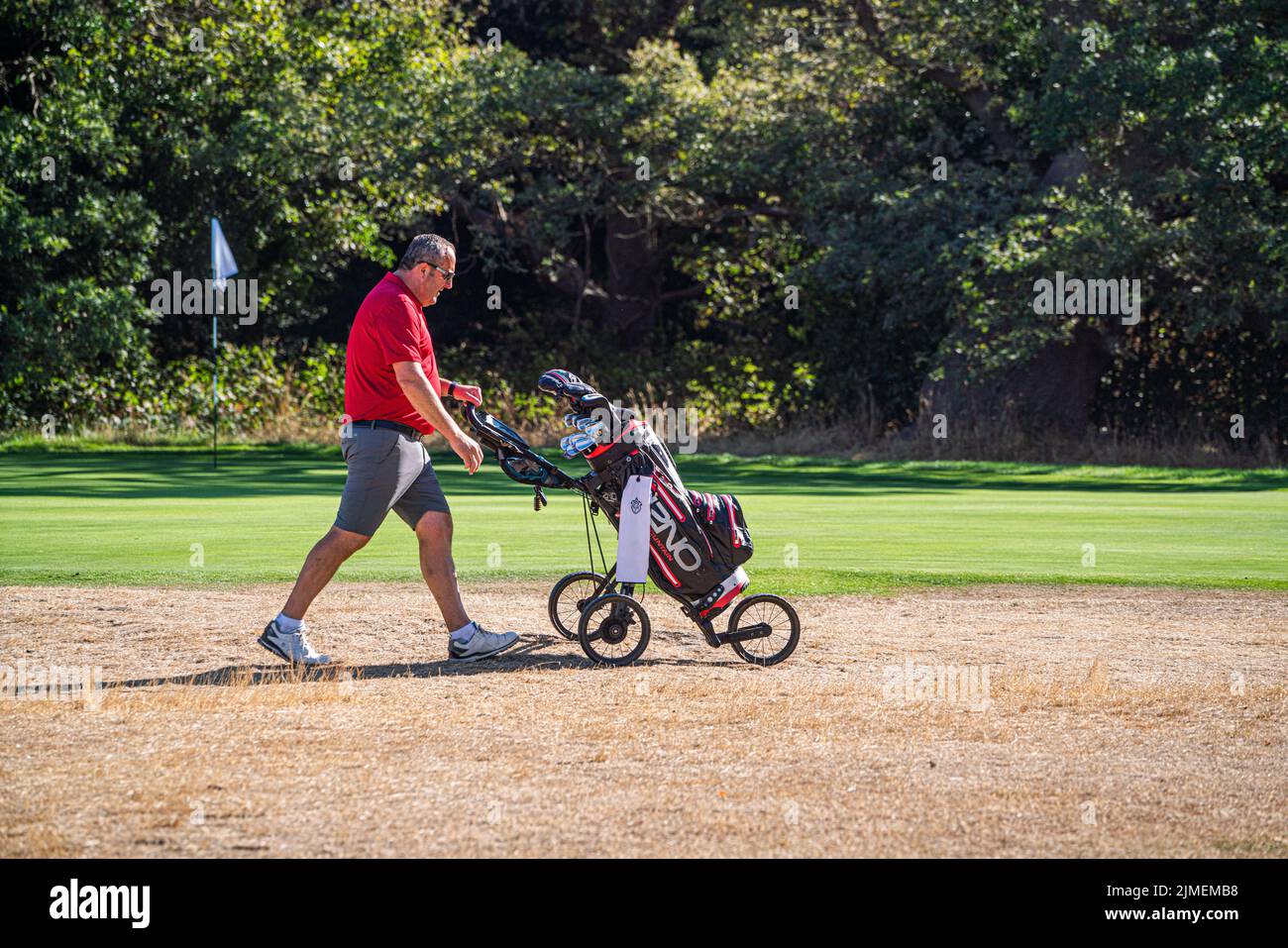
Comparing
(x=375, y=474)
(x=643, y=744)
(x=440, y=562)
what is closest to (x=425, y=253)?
(x=375, y=474)

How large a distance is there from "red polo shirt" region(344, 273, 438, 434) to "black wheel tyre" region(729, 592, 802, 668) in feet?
6.89

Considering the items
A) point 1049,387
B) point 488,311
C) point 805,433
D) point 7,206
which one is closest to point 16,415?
point 7,206

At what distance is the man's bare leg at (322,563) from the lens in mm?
8328

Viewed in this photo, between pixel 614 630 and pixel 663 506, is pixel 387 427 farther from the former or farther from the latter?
pixel 614 630

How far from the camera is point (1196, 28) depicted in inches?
1051

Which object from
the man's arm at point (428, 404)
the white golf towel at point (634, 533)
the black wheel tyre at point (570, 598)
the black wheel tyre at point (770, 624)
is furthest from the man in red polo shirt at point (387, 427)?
the black wheel tyre at point (770, 624)

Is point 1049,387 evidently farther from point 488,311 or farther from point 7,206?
point 7,206

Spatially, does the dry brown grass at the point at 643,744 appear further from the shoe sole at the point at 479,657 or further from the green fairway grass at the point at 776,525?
the green fairway grass at the point at 776,525

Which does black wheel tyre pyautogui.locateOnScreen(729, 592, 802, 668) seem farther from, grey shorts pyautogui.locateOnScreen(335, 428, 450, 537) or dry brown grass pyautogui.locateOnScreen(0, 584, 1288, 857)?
grey shorts pyautogui.locateOnScreen(335, 428, 450, 537)

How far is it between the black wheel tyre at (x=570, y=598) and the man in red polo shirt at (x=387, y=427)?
100cm

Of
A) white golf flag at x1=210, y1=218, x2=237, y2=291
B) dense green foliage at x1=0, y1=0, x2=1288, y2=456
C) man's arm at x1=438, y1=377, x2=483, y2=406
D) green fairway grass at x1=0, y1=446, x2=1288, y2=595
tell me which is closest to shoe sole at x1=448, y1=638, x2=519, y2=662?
man's arm at x1=438, y1=377, x2=483, y2=406

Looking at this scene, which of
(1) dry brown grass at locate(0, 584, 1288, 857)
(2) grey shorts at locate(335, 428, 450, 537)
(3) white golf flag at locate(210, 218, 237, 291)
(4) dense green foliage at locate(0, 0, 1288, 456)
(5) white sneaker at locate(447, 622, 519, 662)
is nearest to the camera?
Result: (1) dry brown grass at locate(0, 584, 1288, 857)

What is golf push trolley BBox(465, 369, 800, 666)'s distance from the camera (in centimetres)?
870

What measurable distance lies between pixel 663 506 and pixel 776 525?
7295 mm
